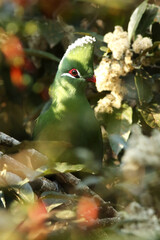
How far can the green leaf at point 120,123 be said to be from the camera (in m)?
2.50

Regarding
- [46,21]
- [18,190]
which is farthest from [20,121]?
[18,190]

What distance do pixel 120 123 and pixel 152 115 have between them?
0.59 feet

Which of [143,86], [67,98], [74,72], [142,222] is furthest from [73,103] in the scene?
[142,222]

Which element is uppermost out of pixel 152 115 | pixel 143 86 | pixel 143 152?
pixel 143 152

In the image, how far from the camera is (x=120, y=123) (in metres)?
2.60

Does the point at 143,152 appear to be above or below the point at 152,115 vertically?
above

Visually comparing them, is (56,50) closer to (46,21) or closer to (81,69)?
(46,21)

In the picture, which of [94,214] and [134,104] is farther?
[134,104]

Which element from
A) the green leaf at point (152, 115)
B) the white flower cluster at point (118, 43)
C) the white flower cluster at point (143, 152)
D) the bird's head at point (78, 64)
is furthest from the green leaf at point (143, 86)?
the white flower cluster at point (143, 152)

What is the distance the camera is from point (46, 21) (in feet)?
10.8

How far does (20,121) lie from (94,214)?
2.05m

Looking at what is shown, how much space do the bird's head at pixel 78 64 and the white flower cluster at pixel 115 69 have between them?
0.07m

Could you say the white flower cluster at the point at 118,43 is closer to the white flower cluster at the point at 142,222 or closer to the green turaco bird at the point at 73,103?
the green turaco bird at the point at 73,103

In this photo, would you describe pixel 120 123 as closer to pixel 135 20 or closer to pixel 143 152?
pixel 135 20
